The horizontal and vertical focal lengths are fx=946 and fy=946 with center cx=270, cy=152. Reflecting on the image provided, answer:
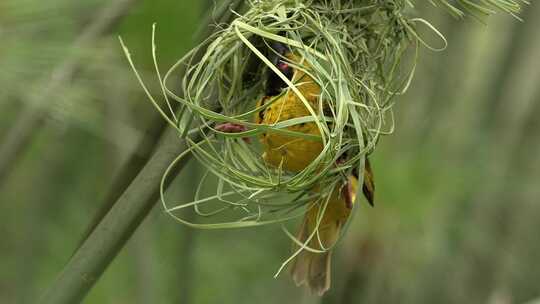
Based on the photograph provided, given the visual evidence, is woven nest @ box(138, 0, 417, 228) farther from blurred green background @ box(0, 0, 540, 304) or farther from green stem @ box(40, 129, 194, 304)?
blurred green background @ box(0, 0, 540, 304)

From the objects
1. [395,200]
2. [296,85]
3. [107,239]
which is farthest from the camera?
[395,200]

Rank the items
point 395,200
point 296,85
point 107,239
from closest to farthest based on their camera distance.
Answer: point 107,239, point 296,85, point 395,200

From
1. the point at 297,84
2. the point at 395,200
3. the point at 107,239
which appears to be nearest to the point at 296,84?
the point at 297,84

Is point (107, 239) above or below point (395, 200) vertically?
below

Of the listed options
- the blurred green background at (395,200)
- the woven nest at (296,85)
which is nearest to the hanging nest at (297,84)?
the woven nest at (296,85)

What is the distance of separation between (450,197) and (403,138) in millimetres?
234

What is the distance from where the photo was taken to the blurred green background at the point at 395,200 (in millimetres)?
2406

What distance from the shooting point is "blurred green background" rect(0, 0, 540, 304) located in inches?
94.7

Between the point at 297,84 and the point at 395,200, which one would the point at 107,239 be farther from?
the point at 395,200

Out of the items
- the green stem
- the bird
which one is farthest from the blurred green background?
the green stem

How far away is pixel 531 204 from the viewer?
2.81 metres

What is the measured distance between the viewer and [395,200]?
7.96ft

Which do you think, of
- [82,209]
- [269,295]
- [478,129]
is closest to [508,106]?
Answer: [478,129]

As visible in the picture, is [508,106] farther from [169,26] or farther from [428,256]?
[169,26]
